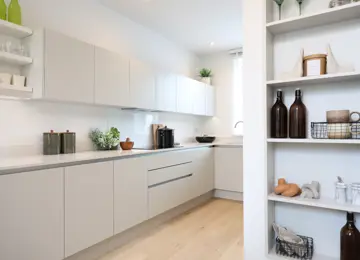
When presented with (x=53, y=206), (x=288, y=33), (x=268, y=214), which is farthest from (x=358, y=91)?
(x=53, y=206)

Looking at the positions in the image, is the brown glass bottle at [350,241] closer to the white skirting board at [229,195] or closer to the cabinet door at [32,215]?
the cabinet door at [32,215]

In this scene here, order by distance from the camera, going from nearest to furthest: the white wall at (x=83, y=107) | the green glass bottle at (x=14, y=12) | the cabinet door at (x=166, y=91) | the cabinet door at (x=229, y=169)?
the green glass bottle at (x=14, y=12), the white wall at (x=83, y=107), the cabinet door at (x=166, y=91), the cabinet door at (x=229, y=169)

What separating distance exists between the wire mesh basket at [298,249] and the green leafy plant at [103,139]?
2014mm

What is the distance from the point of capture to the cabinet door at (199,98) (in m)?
4.36

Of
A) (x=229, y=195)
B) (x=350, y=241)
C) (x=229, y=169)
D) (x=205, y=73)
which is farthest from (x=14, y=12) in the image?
(x=229, y=195)

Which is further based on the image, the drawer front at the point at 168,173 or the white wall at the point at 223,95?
the white wall at the point at 223,95

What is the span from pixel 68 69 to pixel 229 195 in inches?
122

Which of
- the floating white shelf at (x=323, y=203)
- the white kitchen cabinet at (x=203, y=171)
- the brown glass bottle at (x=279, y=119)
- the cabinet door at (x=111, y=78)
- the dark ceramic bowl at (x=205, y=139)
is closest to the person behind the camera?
the floating white shelf at (x=323, y=203)

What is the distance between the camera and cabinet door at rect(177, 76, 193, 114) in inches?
156

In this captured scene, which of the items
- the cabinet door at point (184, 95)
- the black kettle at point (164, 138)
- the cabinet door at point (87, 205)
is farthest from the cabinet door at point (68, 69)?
the cabinet door at point (184, 95)

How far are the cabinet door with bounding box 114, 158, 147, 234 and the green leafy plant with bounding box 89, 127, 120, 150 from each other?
1.52 feet

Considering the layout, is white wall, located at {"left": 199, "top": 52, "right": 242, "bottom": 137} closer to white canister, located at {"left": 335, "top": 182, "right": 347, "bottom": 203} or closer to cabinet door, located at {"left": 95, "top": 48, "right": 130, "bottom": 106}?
cabinet door, located at {"left": 95, "top": 48, "right": 130, "bottom": 106}

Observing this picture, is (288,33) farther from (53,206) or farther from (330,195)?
(53,206)

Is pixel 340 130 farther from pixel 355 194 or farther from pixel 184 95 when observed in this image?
pixel 184 95
